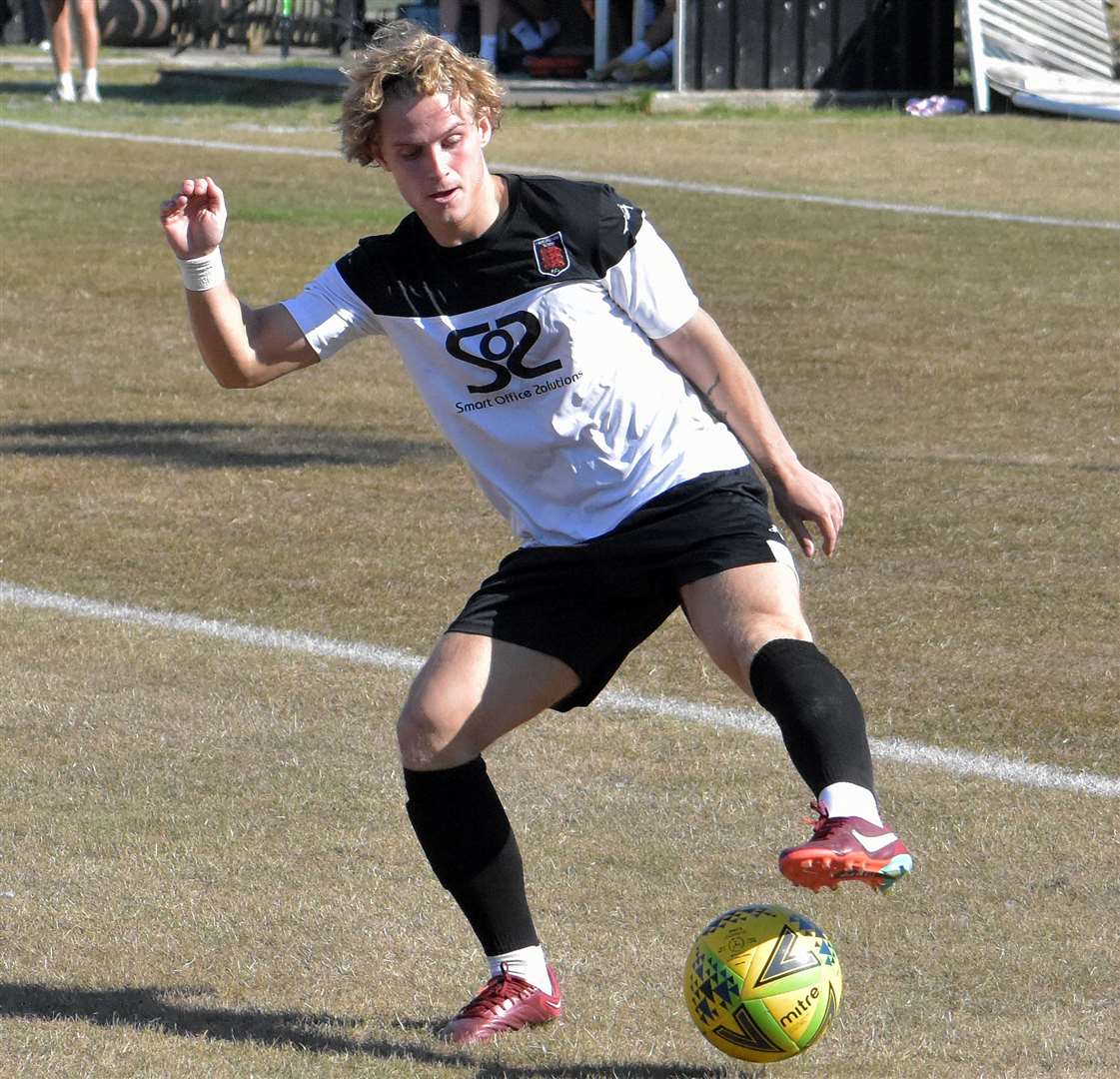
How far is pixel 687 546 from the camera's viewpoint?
3.93 m

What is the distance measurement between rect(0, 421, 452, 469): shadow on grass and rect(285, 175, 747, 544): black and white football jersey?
198 inches

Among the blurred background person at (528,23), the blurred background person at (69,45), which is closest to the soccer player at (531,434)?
the blurred background person at (69,45)

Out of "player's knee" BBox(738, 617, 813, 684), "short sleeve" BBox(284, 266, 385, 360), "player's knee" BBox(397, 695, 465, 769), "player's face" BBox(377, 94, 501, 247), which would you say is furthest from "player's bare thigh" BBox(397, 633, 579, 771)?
"player's face" BBox(377, 94, 501, 247)

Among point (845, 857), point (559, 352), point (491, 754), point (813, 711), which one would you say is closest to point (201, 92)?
point (491, 754)

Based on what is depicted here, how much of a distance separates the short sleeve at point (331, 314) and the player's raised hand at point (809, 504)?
0.90 m

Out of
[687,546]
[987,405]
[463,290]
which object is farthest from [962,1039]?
[987,405]

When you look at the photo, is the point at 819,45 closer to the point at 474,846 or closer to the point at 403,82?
the point at 403,82

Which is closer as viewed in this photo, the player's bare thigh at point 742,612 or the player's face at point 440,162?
the player's bare thigh at point 742,612

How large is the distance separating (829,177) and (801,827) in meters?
14.1

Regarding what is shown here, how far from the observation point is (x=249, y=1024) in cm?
404

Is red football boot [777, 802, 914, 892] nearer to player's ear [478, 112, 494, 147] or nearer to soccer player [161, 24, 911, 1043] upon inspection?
soccer player [161, 24, 911, 1043]

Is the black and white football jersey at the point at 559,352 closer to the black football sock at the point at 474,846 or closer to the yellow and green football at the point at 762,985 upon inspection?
the black football sock at the point at 474,846

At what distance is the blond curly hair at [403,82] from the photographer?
3.97 meters

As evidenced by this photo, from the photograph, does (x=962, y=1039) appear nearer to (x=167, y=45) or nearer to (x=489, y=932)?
(x=489, y=932)
